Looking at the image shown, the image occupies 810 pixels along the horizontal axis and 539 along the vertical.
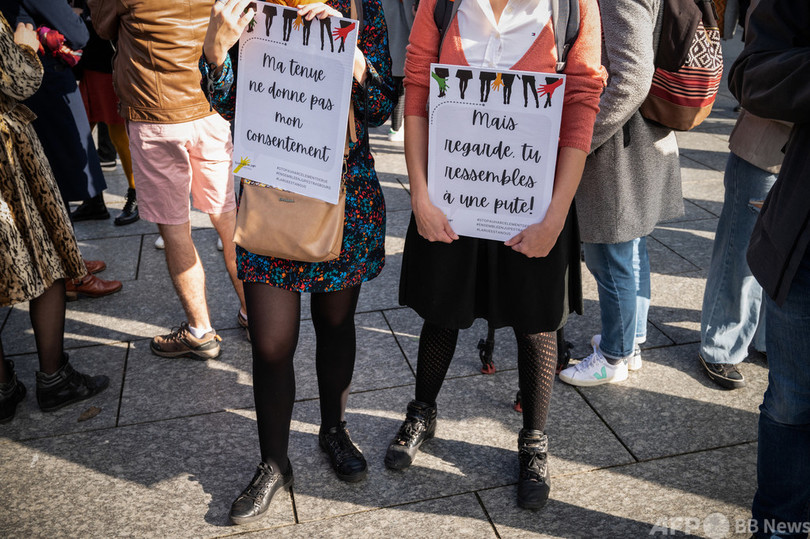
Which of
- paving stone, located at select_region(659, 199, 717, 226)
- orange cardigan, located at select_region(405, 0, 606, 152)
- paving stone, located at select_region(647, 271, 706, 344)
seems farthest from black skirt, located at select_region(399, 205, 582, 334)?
paving stone, located at select_region(659, 199, 717, 226)

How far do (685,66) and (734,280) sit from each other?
1002 millimetres

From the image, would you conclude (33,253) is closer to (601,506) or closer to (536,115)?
(536,115)

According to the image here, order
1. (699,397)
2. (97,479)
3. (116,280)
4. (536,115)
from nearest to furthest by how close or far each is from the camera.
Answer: (536,115) → (97,479) → (699,397) → (116,280)

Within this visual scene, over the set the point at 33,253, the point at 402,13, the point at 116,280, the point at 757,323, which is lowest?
the point at 116,280

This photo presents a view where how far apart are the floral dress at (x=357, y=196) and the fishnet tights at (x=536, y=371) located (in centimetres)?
62

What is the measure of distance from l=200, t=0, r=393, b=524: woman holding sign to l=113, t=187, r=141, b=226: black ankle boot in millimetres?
3135

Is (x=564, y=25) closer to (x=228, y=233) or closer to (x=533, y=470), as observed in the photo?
(x=533, y=470)

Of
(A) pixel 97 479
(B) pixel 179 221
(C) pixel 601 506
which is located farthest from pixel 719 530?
(B) pixel 179 221

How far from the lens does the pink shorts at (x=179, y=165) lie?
3.17 meters

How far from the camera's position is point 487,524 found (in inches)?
96.8

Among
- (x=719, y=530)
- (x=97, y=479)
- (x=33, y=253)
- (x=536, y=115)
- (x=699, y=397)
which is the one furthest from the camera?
(x=699, y=397)

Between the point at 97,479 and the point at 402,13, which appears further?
the point at 402,13

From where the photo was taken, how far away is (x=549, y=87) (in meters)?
2.05

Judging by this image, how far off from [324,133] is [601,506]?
166cm
